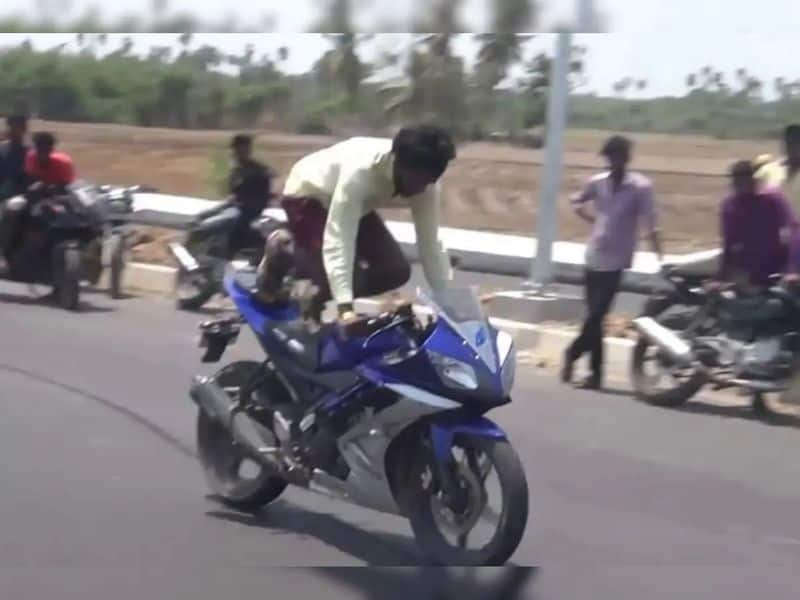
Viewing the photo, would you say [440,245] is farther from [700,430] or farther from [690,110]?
[690,110]

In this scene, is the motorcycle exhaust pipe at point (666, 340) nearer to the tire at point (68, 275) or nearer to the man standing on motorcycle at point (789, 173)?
the man standing on motorcycle at point (789, 173)

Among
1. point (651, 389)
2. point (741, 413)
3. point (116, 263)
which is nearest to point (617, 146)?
point (651, 389)

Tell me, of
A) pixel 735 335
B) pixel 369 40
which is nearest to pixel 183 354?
pixel 369 40

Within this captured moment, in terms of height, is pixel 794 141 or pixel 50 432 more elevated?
pixel 794 141

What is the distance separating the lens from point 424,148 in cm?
657

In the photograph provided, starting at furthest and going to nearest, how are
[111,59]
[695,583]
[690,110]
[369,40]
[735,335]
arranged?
[690,110] < [111,59] < [369,40] < [735,335] < [695,583]

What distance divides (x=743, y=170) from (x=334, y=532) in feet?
16.3

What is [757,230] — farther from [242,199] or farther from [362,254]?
[242,199]

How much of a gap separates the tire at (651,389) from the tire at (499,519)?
5020 millimetres

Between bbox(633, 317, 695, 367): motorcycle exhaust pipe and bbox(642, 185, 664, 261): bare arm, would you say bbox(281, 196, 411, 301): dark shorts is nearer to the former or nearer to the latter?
bbox(633, 317, 695, 367): motorcycle exhaust pipe

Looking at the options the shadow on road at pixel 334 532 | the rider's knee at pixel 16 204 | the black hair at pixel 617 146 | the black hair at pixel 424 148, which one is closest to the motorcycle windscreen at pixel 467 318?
the black hair at pixel 424 148

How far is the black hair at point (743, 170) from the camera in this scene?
11203 millimetres

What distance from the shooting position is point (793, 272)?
11141 mm

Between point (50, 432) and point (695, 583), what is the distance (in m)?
4.05
